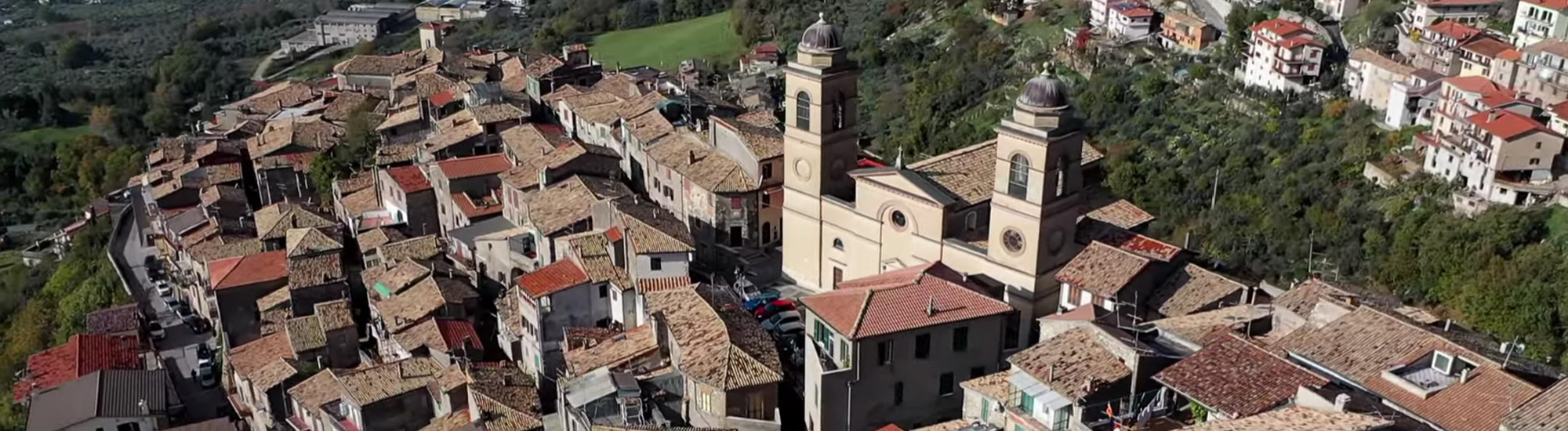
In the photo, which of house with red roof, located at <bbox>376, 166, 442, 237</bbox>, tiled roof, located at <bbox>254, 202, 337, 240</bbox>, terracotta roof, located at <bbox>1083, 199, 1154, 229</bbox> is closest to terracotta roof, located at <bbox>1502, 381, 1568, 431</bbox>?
terracotta roof, located at <bbox>1083, 199, 1154, 229</bbox>

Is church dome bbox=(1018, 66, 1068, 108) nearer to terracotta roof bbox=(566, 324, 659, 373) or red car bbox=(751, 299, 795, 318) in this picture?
red car bbox=(751, 299, 795, 318)

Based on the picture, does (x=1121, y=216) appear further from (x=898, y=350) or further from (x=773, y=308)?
(x=898, y=350)

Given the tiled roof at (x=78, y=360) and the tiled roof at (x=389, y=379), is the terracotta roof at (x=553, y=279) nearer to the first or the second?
the tiled roof at (x=389, y=379)

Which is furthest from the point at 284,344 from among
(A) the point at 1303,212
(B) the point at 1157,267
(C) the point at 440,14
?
(C) the point at 440,14

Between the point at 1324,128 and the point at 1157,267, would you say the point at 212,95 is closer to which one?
the point at 1324,128

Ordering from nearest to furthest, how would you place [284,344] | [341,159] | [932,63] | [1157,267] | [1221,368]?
[1221,368]
[1157,267]
[284,344]
[341,159]
[932,63]

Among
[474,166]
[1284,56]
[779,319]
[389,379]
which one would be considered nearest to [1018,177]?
[779,319]

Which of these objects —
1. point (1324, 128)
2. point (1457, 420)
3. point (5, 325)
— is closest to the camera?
point (1457, 420)
